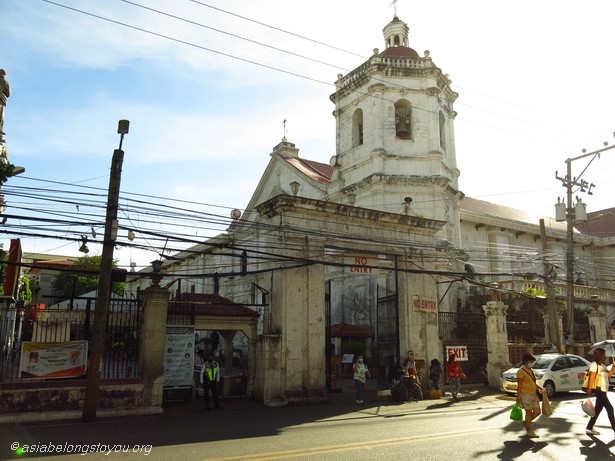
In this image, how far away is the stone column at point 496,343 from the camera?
66.6 ft

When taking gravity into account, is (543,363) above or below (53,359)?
below

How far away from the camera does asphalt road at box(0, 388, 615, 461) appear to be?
Answer: 8055mm

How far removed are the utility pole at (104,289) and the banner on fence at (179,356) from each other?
2359mm

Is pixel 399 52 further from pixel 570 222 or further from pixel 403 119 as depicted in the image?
pixel 570 222

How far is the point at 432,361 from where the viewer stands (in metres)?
18.0

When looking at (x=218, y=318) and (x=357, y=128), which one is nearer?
(x=218, y=318)

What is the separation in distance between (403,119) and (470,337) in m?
15.2

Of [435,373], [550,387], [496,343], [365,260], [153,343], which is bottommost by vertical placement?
[550,387]

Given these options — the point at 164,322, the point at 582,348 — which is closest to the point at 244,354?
the point at 164,322

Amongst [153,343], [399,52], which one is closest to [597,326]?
[399,52]

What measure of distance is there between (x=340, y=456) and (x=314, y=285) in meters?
9.10

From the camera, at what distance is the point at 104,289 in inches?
504

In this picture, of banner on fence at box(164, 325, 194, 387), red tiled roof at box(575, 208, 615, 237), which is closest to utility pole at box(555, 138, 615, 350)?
banner on fence at box(164, 325, 194, 387)

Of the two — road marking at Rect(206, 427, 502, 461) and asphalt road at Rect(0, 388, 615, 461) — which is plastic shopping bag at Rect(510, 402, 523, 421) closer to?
asphalt road at Rect(0, 388, 615, 461)
